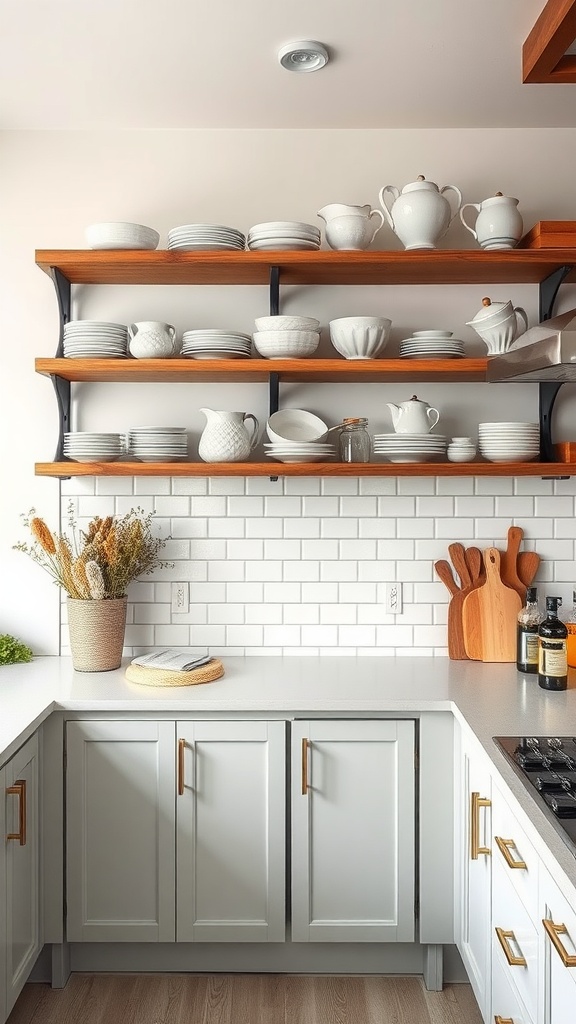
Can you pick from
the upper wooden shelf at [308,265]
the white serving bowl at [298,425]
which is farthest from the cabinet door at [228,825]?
the upper wooden shelf at [308,265]

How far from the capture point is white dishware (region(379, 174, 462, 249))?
2.81m

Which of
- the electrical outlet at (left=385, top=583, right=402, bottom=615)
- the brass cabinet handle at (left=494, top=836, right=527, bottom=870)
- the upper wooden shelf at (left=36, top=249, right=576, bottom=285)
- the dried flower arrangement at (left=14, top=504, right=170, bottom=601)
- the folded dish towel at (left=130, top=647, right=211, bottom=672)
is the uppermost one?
the upper wooden shelf at (left=36, top=249, right=576, bottom=285)

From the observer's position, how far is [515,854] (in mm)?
1898

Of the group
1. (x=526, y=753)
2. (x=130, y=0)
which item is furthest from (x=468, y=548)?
(x=130, y=0)

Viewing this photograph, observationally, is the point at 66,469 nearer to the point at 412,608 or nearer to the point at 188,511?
the point at 188,511

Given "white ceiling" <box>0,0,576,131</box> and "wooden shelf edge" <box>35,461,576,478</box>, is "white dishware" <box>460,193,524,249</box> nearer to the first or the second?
"white ceiling" <box>0,0,576,131</box>

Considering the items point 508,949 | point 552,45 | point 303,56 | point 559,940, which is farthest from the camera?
point 303,56

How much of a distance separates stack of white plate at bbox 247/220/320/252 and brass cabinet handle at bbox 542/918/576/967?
2.08 meters

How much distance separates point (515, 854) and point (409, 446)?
1.35m

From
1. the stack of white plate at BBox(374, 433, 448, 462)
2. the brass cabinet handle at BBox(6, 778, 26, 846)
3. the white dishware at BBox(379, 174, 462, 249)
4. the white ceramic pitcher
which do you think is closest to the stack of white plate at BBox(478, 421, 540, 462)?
the stack of white plate at BBox(374, 433, 448, 462)

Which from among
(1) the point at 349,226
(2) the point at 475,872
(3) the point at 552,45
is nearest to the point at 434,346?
(1) the point at 349,226

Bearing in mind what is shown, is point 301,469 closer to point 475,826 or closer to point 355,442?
point 355,442

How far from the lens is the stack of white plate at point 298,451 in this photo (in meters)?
2.82

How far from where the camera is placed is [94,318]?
3133 mm
